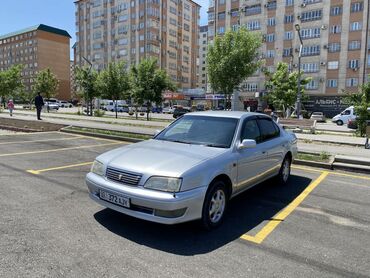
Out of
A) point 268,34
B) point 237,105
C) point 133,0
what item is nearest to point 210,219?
point 237,105

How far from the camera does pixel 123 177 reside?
4.16 meters

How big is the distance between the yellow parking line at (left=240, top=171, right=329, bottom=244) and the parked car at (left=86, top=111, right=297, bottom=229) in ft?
1.78

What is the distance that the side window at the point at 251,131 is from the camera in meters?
5.33

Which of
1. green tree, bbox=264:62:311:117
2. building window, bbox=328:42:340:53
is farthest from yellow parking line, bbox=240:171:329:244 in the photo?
building window, bbox=328:42:340:53

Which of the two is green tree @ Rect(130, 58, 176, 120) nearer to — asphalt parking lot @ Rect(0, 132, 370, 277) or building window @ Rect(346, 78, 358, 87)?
asphalt parking lot @ Rect(0, 132, 370, 277)

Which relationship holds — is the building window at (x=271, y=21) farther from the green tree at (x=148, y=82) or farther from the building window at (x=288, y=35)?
the green tree at (x=148, y=82)

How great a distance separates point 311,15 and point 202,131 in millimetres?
57530

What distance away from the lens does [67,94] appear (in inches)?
4776

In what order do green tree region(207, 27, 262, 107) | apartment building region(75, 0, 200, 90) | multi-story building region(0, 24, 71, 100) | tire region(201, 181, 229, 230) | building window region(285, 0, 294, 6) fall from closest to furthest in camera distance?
1. tire region(201, 181, 229, 230)
2. green tree region(207, 27, 262, 107)
3. building window region(285, 0, 294, 6)
4. apartment building region(75, 0, 200, 90)
5. multi-story building region(0, 24, 71, 100)

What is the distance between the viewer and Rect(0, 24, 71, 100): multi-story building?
11381 cm

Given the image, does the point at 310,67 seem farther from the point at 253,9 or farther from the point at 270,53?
the point at 253,9

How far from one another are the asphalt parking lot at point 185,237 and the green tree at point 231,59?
2297cm

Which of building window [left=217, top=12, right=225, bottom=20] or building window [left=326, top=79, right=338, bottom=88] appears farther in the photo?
building window [left=217, top=12, right=225, bottom=20]

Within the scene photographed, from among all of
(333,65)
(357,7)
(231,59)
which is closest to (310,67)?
(333,65)
